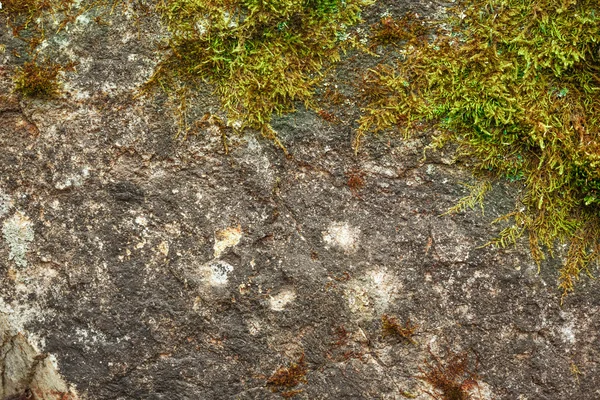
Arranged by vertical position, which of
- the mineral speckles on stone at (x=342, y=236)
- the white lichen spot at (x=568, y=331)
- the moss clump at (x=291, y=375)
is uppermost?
the mineral speckles on stone at (x=342, y=236)

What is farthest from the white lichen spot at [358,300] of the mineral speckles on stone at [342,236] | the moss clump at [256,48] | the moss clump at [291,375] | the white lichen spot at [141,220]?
the white lichen spot at [141,220]

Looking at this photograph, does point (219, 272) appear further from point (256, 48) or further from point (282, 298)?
point (256, 48)

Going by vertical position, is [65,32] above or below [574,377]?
above

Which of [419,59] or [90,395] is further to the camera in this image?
[90,395]

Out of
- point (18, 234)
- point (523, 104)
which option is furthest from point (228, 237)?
point (523, 104)

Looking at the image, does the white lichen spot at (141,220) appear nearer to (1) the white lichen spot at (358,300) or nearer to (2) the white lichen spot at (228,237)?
(2) the white lichen spot at (228,237)

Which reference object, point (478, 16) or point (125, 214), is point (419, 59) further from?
point (125, 214)

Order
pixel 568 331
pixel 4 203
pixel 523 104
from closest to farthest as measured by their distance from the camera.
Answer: pixel 523 104, pixel 568 331, pixel 4 203

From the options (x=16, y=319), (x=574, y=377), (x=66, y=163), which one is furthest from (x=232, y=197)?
(x=574, y=377)
